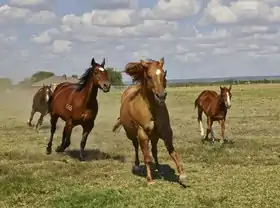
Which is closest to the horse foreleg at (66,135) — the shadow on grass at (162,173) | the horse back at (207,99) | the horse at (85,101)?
the horse at (85,101)

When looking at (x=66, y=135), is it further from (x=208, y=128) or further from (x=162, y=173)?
(x=208, y=128)

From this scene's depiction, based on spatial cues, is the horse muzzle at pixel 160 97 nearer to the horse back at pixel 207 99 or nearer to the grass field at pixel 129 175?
the grass field at pixel 129 175

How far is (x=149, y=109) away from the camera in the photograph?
1158 centimetres

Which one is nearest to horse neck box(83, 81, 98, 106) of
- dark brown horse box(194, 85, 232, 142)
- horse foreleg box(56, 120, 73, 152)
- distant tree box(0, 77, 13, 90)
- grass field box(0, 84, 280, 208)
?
horse foreleg box(56, 120, 73, 152)

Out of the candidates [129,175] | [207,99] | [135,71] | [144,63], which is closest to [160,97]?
[144,63]

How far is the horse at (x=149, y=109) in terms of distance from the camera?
10.9 meters

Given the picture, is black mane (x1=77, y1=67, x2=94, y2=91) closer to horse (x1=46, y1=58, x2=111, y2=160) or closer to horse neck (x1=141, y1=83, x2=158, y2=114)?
horse (x1=46, y1=58, x2=111, y2=160)

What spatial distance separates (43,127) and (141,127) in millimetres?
15643

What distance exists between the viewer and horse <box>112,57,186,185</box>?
430 inches

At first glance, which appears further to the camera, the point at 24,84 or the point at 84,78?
the point at 24,84

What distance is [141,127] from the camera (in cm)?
1170

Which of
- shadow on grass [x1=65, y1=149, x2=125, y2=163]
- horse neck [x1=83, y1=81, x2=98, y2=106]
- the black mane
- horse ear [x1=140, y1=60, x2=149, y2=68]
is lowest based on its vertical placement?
shadow on grass [x1=65, y1=149, x2=125, y2=163]

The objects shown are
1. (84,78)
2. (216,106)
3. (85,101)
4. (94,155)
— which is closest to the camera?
(85,101)

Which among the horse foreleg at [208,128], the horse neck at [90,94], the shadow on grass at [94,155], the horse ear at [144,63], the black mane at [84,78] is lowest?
the shadow on grass at [94,155]
